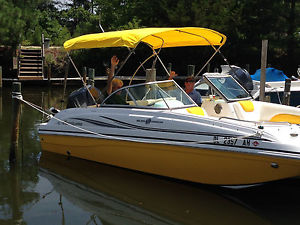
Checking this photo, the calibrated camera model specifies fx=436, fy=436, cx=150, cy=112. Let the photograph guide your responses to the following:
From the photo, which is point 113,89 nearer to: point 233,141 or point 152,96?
point 152,96

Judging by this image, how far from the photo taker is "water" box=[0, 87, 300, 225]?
6438 mm

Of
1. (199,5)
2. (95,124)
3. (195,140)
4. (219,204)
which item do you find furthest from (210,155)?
(199,5)

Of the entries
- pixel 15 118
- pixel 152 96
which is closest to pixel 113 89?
pixel 152 96

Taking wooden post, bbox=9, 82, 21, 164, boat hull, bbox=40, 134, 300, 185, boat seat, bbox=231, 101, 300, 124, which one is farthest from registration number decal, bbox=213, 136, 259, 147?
wooden post, bbox=9, 82, 21, 164

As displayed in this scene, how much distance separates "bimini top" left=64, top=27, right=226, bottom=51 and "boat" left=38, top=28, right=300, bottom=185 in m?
0.02

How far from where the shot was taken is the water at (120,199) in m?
6.44

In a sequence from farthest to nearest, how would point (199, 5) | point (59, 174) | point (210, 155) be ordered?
point (199, 5) → point (59, 174) → point (210, 155)

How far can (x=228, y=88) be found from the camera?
8680 mm

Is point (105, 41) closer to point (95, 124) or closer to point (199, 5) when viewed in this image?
point (95, 124)

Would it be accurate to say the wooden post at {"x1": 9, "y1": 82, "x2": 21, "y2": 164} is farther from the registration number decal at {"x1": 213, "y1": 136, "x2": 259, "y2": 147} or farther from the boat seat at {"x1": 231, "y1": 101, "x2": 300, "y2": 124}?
the boat seat at {"x1": 231, "y1": 101, "x2": 300, "y2": 124}

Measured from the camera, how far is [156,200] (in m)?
7.05

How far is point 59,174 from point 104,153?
3.23 ft

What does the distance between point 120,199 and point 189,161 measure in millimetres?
1290

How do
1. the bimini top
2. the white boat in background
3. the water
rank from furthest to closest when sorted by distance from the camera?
the white boat in background
the bimini top
the water
